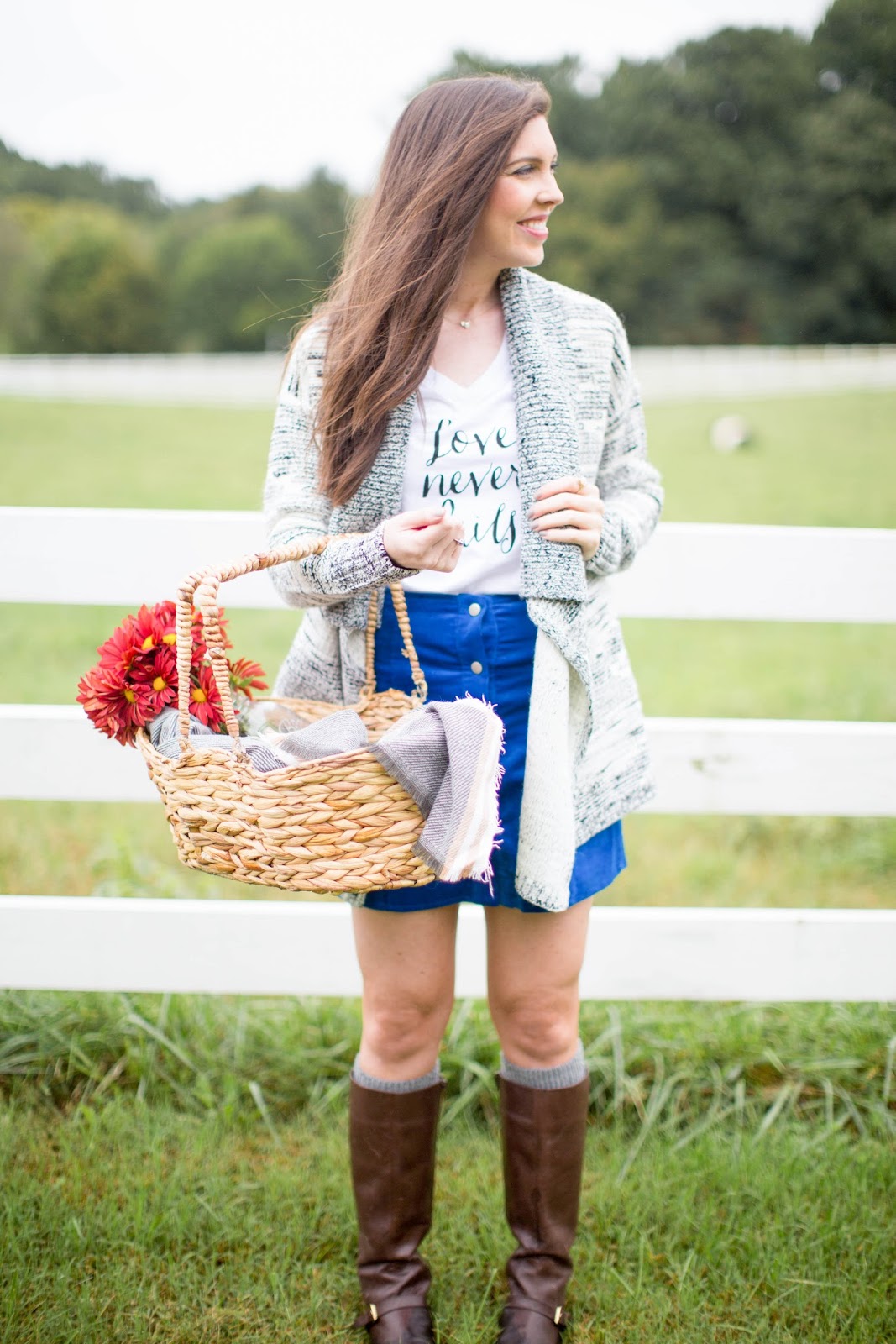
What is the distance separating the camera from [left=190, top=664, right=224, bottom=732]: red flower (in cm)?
143

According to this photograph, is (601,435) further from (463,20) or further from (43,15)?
(463,20)

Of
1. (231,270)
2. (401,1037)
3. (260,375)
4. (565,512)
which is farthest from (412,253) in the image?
(231,270)

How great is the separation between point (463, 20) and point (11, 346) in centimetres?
1041

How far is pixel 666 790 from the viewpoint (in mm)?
2182

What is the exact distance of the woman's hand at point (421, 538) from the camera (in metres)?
1.32

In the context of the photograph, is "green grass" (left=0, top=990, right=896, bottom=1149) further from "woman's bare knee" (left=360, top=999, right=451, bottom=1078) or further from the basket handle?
the basket handle

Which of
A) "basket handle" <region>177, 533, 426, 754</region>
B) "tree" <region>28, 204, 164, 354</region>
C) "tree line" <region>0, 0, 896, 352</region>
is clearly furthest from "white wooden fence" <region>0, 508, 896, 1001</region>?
"tree" <region>28, 204, 164, 354</region>

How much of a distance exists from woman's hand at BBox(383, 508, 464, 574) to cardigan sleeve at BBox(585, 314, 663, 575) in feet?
0.97

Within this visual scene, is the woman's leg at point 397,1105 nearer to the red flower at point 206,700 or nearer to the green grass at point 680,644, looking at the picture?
the red flower at point 206,700

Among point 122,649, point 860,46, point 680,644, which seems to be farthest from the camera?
point 860,46

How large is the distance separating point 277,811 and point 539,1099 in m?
0.77

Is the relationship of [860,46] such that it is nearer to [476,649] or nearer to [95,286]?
[95,286]

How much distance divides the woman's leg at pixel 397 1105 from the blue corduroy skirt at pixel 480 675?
0.24 feet

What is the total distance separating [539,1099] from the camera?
1.68 m
